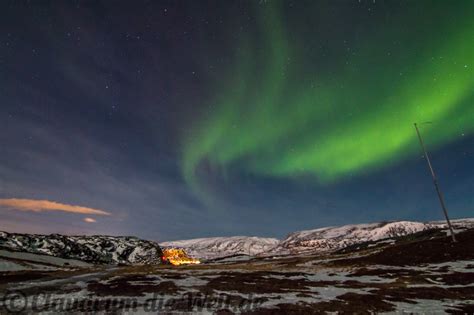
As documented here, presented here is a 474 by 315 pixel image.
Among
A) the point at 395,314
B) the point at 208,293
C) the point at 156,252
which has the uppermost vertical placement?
the point at 156,252

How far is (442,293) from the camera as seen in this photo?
98.0ft

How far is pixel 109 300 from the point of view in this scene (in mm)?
25500

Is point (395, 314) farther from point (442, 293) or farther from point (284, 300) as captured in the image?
point (442, 293)

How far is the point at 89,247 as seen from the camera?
14912cm

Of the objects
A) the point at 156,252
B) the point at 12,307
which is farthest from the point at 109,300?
the point at 156,252

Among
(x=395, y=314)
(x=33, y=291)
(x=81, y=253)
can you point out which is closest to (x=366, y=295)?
(x=395, y=314)

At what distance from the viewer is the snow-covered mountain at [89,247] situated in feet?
426

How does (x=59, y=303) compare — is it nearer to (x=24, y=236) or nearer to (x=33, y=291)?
(x=33, y=291)

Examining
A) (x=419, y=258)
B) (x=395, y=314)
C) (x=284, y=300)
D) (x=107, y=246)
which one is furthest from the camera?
(x=107, y=246)

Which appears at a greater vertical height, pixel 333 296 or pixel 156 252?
pixel 156 252

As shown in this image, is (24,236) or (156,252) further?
(156,252)

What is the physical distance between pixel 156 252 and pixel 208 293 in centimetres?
14486

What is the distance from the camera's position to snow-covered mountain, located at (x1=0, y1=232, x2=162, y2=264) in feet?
426

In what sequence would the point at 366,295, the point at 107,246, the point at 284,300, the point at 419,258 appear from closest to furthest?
the point at 284,300 → the point at 366,295 → the point at 419,258 → the point at 107,246
